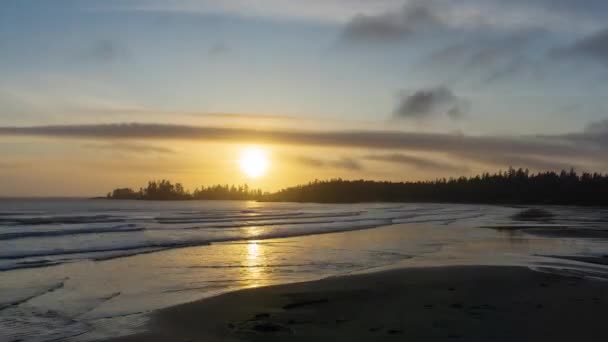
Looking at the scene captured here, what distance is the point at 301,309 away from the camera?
1139cm

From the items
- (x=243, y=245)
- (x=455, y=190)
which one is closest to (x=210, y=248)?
(x=243, y=245)

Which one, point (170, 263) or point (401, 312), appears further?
point (170, 263)

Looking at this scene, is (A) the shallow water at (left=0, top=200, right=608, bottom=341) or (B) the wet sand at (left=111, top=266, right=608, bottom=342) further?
(A) the shallow water at (left=0, top=200, right=608, bottom=341)

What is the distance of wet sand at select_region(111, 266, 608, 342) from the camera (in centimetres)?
930

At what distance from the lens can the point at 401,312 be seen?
11031 millimetres

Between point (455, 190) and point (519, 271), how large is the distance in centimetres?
16539

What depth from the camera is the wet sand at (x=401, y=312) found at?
30.5 feet

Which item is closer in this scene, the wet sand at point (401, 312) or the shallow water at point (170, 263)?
the wet sand at point (401, 312)

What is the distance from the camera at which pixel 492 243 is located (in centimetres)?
2723

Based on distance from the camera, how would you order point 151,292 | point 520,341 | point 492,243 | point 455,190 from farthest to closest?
point 455,190
point 492,243
point 151,292
point 520,341

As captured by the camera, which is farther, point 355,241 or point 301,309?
point 355,241

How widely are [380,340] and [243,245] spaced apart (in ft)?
59.0

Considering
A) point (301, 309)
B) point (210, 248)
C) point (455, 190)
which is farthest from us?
point (455, 190)

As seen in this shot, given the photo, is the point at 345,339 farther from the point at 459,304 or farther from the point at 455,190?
the point at 455,190
